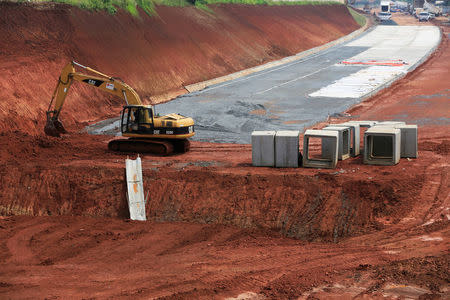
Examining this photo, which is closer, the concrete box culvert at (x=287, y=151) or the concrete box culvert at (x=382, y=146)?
the concrete box culvert at (x=382, y=146)

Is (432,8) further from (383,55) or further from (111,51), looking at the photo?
(111,51)

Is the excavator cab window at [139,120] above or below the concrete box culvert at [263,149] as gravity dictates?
above

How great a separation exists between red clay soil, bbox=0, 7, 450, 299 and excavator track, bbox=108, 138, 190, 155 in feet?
1.82

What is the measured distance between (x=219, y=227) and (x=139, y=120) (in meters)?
7.79

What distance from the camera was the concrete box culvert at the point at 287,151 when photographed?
21594 mm

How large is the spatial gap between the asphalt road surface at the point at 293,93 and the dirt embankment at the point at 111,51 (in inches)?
93.6

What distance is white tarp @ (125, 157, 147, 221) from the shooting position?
20.1 metres

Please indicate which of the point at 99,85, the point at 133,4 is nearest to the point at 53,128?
→ the point at 99,85

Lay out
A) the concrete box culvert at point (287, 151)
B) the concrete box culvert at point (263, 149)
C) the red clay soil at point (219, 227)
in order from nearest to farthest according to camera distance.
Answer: the red clay soil at point (219, 227) → the concrete box culvert at point (287, 151) → the concrete box culvert at point (263, 149)

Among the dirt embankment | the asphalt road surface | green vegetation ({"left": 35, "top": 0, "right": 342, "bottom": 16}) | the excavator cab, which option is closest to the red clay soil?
the excavator cab

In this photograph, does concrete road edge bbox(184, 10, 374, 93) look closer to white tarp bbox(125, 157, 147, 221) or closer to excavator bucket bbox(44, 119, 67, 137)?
excavator bucket bbox(44, 119, 67, 137)

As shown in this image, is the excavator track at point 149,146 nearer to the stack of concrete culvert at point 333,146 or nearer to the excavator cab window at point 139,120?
the excavator cab window at point 139,120

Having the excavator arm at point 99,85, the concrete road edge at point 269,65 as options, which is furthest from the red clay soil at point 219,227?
the concrete road edge at point 269,65

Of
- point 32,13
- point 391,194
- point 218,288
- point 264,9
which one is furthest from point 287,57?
point 218,288
